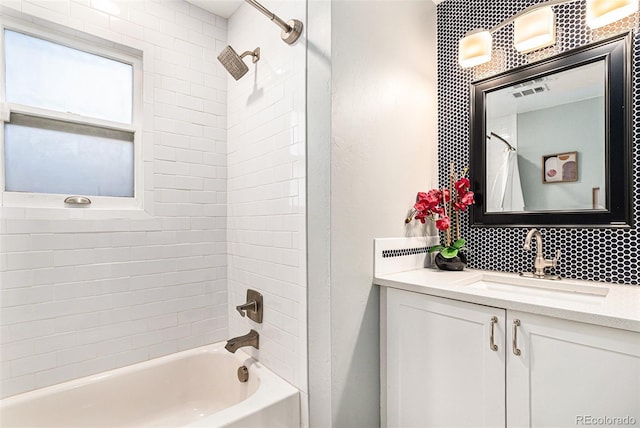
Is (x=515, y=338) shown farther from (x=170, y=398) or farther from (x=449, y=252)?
(x=170, y=398)

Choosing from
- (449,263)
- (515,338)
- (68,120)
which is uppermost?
(68,120)

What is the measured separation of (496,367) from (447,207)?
851 millimetres

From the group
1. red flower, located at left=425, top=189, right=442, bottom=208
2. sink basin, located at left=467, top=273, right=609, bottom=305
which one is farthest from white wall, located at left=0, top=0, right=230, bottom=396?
sink basin, located at left=467, top=273, right=609, bottom=305

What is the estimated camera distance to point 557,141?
57.5 inches

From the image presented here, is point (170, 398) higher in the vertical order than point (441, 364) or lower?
lower

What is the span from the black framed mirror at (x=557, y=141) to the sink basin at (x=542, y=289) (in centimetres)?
27

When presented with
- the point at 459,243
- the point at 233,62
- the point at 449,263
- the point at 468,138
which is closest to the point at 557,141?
the point at 468,138

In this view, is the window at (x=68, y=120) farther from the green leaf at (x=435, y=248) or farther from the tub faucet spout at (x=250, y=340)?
the green leaf at (x=435, y=248)

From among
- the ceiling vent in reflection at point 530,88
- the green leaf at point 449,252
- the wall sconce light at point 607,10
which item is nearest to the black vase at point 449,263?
the green leaf at point 449,252

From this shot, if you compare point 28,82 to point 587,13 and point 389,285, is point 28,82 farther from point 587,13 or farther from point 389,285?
point 587,13

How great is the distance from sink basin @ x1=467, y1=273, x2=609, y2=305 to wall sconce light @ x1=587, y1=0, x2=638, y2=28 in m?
1.05

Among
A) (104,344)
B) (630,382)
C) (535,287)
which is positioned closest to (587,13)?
(535,287)

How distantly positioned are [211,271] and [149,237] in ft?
1.41

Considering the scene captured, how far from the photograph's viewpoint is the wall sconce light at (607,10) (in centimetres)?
121
